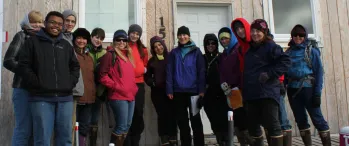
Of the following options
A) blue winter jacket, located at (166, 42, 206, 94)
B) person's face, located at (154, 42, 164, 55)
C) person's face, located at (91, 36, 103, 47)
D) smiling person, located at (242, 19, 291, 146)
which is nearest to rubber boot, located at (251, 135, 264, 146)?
smiling person, located at (242, 19, 291, 146)

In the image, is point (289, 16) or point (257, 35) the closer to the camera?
point (257, 35)

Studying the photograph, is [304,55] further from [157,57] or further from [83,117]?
[83,117]

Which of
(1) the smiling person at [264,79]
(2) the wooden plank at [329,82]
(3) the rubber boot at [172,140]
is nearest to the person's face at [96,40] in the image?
(3) the rubber boot at [172,140]

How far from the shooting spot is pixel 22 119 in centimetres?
412

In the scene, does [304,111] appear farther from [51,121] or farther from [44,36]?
[44,36]

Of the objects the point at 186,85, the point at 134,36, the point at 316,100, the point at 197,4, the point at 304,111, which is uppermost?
the point at 197,4

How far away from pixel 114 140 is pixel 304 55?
2868 millimetres

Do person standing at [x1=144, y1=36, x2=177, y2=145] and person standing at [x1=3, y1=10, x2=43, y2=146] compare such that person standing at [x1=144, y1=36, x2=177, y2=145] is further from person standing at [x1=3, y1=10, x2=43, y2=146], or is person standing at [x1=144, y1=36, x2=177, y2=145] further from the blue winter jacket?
person standing at [x1=3, y1=10, x2=43, y2=146]

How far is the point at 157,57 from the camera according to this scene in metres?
5.53

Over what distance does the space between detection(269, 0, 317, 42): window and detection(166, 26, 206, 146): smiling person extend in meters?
2.25

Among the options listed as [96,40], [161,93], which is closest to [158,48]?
[161,93]

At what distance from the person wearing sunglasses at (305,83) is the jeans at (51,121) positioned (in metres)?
3.06

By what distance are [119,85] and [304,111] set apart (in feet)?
8.53

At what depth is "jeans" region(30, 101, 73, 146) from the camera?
12.6 feet
